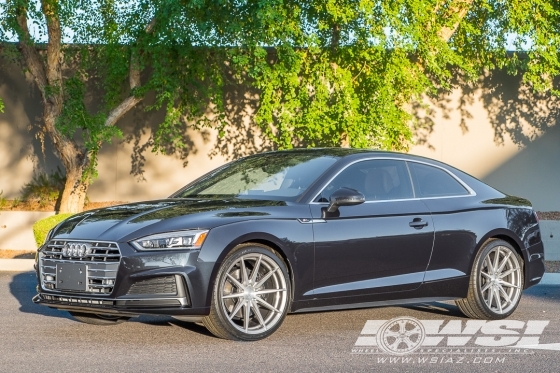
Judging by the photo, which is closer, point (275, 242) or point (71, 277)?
point (71, 277)

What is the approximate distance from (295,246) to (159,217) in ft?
3.73

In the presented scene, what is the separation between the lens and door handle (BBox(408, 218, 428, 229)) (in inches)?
354

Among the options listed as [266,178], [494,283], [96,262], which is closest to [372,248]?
[266,178]

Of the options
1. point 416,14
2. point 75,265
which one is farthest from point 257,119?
point 75,265

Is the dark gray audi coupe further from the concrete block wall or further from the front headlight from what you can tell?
the concrete block wall

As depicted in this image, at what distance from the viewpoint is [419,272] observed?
902 centimetres

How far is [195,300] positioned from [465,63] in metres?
11.5

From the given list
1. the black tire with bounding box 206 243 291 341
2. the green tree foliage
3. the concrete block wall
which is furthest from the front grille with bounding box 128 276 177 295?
the concrete block wall

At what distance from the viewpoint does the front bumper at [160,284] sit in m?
7.62

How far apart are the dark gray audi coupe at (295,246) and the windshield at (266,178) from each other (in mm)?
18

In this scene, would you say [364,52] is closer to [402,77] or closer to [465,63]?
[402,77]

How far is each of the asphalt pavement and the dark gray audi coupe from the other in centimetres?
24

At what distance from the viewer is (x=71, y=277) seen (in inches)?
314

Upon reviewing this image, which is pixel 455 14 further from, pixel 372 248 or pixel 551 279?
pixel 372 248
